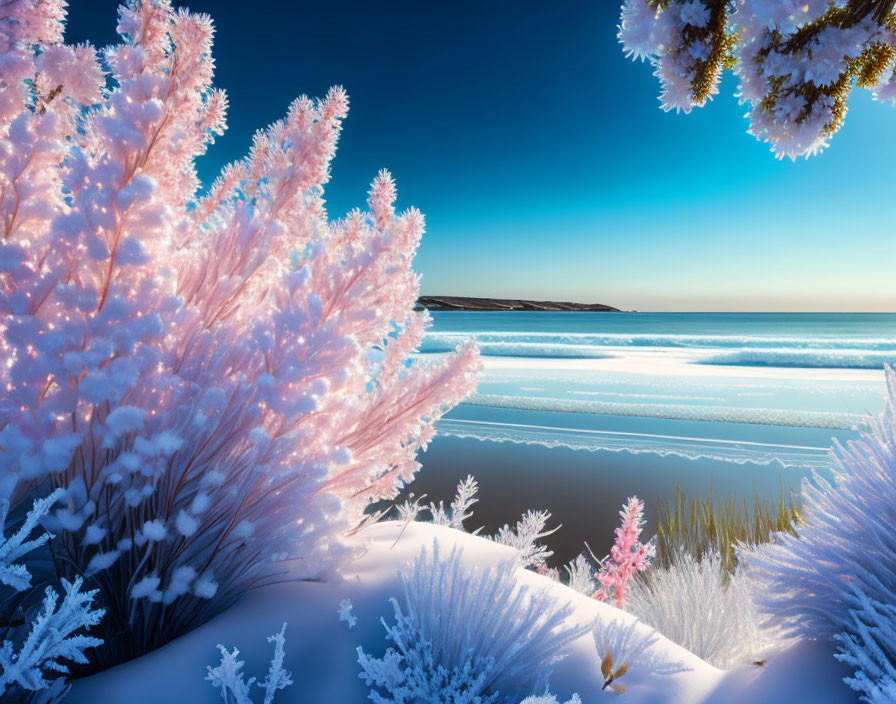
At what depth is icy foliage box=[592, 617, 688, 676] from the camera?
84cm

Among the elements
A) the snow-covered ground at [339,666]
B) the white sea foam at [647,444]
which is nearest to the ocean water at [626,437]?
the white sea foam at [647,444]

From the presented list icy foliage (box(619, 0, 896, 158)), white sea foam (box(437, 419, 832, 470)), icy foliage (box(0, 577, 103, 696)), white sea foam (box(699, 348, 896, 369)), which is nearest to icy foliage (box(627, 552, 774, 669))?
icy foliage (box(0, 577, 103, 696))

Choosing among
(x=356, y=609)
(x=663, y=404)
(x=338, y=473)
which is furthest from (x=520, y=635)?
(x=663, y=404)

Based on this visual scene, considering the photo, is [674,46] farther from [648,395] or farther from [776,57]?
[648,395]

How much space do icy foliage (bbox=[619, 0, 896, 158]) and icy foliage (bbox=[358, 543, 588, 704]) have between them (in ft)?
7.15

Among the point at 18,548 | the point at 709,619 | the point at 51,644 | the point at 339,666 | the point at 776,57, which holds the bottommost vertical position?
the point at 709,619

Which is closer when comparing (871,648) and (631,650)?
(871,648)

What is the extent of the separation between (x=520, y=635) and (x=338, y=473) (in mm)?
414

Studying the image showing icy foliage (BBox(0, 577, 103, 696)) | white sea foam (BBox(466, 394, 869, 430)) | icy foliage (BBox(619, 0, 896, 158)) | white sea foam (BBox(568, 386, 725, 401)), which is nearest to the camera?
icy foliage (BBox(0, 577, 103, 696))

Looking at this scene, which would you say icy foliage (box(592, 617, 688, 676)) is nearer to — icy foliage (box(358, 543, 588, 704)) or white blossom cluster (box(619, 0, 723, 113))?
icy foliage (box(358, 543, 588, 704))

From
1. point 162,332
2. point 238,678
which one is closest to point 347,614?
point 238,678

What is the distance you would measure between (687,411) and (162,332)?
8.63 metres

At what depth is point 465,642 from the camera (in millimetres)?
812

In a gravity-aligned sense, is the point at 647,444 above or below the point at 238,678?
below
